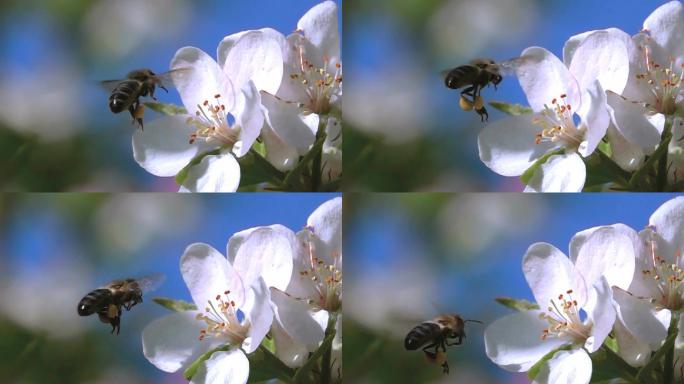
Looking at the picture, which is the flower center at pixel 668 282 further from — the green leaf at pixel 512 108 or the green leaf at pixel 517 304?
the green leaf at pixel 512 108

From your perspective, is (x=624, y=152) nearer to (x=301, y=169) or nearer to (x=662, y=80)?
(x=662, y=80)

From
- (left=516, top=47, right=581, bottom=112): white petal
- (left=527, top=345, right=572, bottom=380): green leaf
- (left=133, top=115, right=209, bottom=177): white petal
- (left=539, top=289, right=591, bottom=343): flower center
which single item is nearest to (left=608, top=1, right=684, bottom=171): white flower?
(left=516, top=47, right=581, bottom=112): white petal

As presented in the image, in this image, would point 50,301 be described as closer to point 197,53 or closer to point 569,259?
point 197,53

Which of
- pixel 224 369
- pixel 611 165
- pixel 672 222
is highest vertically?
pixel 611 165

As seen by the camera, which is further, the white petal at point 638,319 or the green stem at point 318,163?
the green stem at point 318,163

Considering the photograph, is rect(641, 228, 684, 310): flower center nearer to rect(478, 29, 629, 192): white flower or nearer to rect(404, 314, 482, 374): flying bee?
rect(478, 29, 629, 192): white flower

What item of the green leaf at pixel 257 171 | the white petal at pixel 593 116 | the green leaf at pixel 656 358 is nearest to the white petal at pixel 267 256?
the green leaf at pixel 257 171

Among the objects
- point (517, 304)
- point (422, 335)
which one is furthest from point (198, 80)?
point (517, 304)
